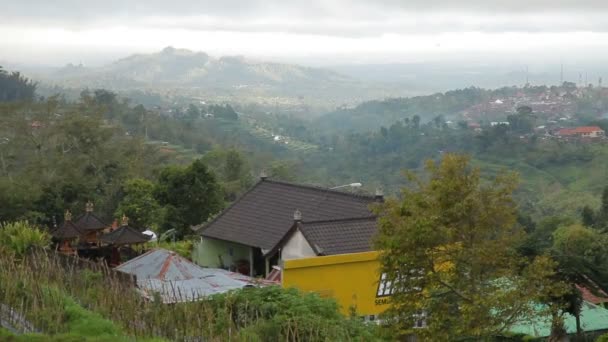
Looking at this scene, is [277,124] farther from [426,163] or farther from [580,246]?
[426,163]

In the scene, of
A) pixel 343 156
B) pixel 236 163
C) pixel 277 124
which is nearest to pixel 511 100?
pixel 277 124

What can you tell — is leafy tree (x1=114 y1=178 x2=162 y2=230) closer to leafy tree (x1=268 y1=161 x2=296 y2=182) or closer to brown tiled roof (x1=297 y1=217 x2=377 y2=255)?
brown tiled roof (x1=297 y1=217 x2=377 y2=255)

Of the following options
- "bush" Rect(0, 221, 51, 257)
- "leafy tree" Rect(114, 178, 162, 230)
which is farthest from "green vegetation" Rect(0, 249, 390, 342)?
"leafy tree" Rect(114, 178, 162, 230)

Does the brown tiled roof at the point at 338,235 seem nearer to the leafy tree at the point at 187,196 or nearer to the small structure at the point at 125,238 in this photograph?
the small structure at the point at 125,238

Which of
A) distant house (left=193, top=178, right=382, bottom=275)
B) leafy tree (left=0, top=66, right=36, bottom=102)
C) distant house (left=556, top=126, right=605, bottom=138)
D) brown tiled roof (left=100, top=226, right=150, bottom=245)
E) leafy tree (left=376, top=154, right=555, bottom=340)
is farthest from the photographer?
distant house (left=556, top=126, right=605, bottom=138)

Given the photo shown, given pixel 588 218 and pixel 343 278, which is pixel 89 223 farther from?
pixel 588 218

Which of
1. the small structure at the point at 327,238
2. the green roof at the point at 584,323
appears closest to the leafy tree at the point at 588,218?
the green roof at the point at 584,323

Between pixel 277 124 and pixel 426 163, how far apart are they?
105554 mm

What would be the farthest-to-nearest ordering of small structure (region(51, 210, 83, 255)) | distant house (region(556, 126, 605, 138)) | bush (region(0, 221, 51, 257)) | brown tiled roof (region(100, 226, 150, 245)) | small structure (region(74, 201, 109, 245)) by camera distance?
distant house (region(556, 126, 605, 138)) < small structure (region(74, 201, 109, 245)) < small structure (region(51, 210, 83, 255)) < brown tiled roof (region(100, 226, 150, 245)) < bush (region(0, 221, 51, 257))

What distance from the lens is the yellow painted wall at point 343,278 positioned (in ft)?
58.2

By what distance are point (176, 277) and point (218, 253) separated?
5.69 m

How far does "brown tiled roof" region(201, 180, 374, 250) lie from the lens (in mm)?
21562

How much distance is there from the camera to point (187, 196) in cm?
2967

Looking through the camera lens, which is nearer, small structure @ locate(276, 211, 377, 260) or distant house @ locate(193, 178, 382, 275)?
small structure @ locate(276, 211, 377, 260)
